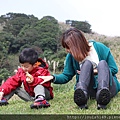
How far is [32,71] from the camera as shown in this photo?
260 centimetres

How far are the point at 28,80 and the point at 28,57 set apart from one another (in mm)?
185

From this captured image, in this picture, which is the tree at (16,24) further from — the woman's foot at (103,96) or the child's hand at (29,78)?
the woman's foot at (103,96)

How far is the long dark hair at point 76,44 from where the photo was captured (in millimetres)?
2328

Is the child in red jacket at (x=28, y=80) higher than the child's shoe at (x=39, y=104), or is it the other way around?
the child in red jacket at (x=28, y=80)

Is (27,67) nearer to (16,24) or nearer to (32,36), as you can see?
(32,36)

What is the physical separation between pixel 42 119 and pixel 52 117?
0.06 m

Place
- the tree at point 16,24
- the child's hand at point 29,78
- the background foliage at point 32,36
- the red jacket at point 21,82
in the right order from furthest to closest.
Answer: the tree at point 16,24
the background foliage at point 32,36
the red jacket at point 21,82
the child's hand at point 29,78

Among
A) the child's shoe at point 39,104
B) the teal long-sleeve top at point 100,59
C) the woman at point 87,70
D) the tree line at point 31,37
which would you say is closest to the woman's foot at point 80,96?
the woman at point 87,70

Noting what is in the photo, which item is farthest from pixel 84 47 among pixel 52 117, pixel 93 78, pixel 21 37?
pixel 21 37

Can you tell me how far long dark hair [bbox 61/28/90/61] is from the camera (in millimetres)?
2328

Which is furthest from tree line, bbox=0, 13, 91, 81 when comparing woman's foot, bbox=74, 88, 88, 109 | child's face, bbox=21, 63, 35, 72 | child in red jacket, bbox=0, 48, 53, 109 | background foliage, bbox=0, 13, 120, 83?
woman's foot, bbox=74, 88, 88, 109

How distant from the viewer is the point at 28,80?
249 cm

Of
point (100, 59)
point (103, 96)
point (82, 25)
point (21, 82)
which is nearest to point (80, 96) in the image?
point (103, 96)

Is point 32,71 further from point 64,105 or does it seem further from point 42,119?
point 42,119
